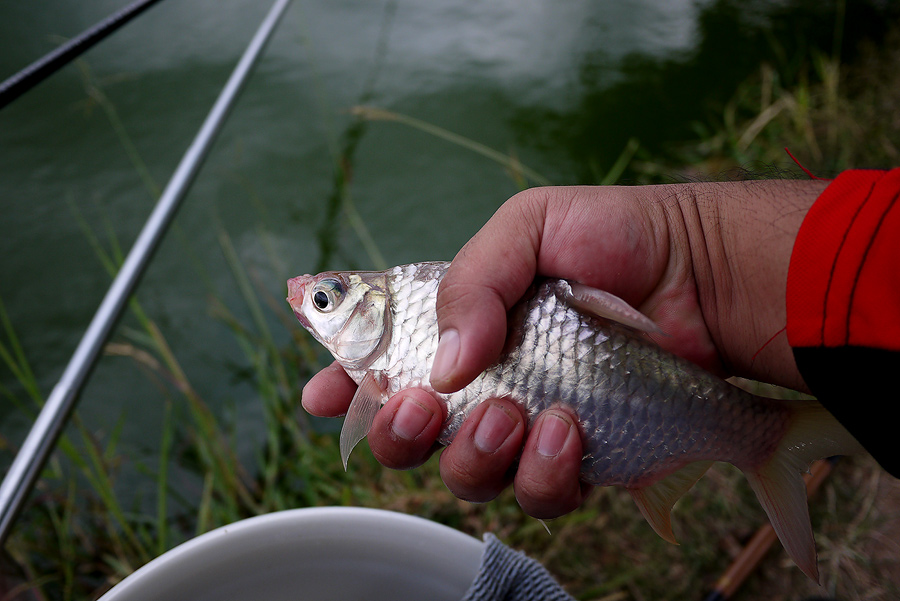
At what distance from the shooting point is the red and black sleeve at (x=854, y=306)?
122 cm

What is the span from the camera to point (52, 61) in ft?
5.83

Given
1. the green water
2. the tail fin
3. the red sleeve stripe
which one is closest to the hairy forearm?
the red sleeve stripe

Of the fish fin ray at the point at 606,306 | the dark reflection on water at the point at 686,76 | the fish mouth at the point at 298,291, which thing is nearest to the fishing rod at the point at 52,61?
the fish mouth at the point at 298,291

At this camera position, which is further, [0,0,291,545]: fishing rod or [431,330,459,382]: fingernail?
[0,0,291,545]: fishing rod

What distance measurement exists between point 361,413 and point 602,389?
0.57 m

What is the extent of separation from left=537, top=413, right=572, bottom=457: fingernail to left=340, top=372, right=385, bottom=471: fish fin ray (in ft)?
1.34

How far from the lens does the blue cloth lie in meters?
1.54

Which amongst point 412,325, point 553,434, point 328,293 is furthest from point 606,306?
point 328,293

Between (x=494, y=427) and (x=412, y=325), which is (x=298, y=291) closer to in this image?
(x=412, y=325)

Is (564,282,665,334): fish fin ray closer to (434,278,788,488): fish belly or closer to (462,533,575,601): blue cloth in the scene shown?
(434,278,788,488): fish belly

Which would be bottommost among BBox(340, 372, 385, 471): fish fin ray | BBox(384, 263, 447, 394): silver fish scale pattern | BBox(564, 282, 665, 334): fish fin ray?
BBox(340, 372, 385, 471): fish fin ray

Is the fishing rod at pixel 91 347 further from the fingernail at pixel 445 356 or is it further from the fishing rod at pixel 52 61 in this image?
the fingernail at pixel 445 356

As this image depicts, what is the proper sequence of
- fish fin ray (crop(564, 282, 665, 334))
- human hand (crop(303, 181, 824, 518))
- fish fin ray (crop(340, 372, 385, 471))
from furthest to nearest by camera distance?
fish fin ray (crop(340, 372, 385, 471)), human hand (crop(303, 181, 824, 518)), fish fin ray (crop(564, 282, 665, 334))

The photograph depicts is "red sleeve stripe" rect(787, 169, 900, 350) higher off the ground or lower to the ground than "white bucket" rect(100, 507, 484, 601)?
higher
